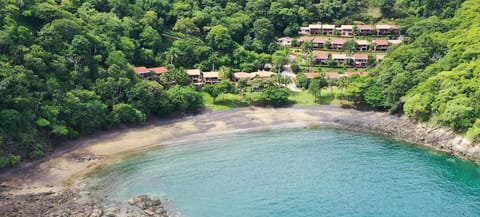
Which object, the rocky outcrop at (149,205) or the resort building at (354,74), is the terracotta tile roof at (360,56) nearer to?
the resort building at (354,74)

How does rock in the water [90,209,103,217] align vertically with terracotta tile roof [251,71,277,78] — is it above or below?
below

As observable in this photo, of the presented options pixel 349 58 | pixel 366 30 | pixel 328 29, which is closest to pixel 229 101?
pixel 349 58

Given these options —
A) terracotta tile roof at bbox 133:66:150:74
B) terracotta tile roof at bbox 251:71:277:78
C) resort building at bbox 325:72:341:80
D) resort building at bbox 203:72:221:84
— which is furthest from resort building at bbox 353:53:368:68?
terracotta tile roof at bbox 133:66:150:74

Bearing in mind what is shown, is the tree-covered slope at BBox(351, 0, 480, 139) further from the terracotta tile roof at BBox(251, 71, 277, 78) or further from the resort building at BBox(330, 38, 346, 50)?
the resort building at BBox(330, 38, 346, 50)

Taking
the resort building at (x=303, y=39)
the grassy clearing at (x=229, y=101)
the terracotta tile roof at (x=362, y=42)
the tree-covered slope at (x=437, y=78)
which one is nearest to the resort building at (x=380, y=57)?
the terracotta tile roof at (x=362, y=42)

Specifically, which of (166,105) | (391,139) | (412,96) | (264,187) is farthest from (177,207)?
(412,96)

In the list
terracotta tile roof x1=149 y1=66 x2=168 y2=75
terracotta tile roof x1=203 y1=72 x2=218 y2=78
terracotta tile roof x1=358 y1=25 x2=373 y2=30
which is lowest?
terracotta tile roof x1=203 y1=72 x2=218 y2=78
